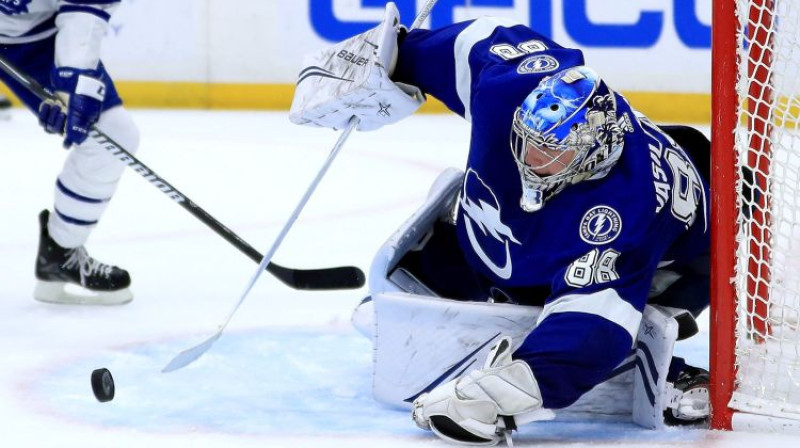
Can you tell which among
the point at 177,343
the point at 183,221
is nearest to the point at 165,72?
the point at 183,221

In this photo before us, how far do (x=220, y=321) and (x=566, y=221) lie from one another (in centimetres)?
109

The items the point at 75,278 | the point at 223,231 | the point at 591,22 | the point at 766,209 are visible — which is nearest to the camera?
the point at 766,209

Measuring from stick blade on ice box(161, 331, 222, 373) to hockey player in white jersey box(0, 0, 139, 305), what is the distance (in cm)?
67

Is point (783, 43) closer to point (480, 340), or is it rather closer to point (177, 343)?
point (480, 340)

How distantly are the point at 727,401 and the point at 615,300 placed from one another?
0.91ft

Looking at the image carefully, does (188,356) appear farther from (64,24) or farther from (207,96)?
(207,96)

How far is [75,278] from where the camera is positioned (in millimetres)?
3113

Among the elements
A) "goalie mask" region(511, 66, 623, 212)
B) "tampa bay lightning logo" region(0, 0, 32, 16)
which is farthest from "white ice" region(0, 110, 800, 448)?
"tampa bay lightning logo" region(0, 0, 32, 16)

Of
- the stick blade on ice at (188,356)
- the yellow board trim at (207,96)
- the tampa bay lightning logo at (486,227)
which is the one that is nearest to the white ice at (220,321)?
the stick blade on ice at (188,356)

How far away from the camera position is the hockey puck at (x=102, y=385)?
86.8 inches

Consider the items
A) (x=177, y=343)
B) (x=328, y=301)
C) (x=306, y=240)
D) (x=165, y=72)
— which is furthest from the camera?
(x=165, y=72)

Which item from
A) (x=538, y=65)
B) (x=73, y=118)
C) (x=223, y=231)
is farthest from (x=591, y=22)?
(x=538, y=65)

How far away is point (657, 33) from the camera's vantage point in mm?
5973

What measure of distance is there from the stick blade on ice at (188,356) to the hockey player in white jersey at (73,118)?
667mm
